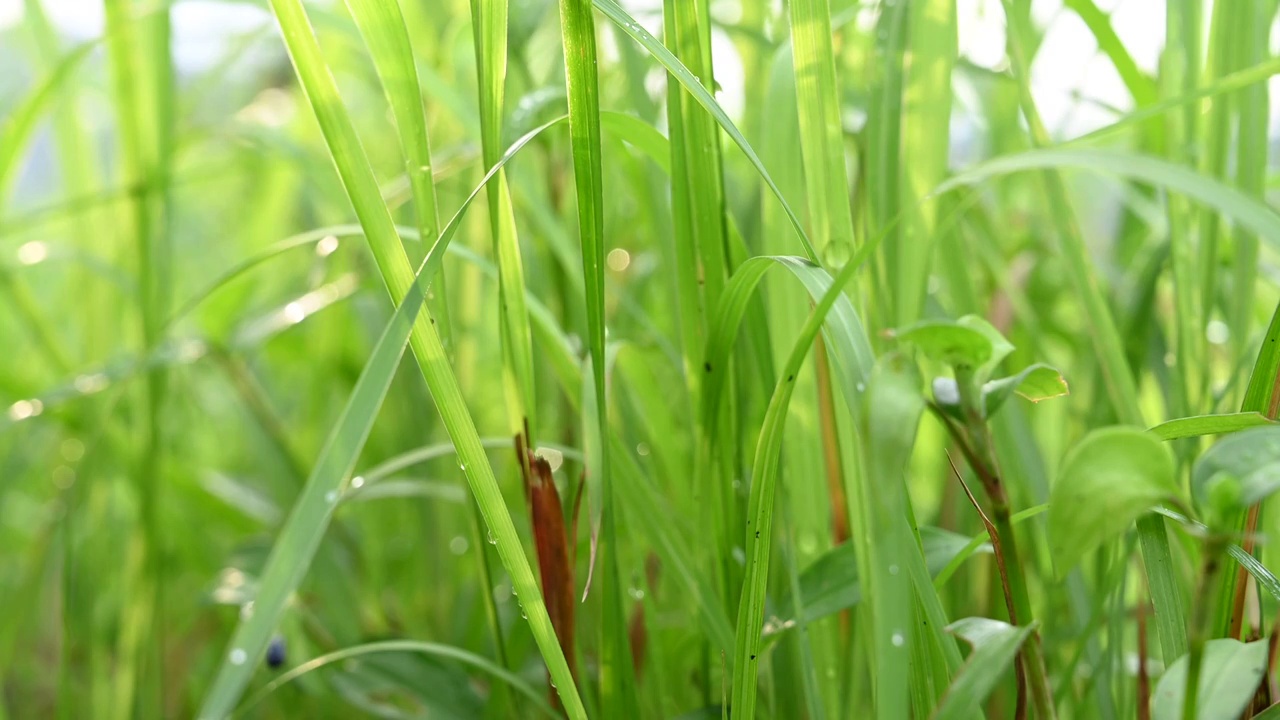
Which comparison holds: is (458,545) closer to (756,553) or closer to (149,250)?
(149,250)

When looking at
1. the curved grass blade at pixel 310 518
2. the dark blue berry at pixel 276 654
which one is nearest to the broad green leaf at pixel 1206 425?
the curved grass blade at pixel 310 518

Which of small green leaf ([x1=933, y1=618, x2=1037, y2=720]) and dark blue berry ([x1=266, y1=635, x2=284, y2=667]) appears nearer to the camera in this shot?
small green leaf ([x1=933, y1=618, x2=1037, y2=720])

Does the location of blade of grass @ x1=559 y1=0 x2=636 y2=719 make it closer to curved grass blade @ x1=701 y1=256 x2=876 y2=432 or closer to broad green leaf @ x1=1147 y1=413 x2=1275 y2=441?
curved grass blade @ x1=701 y1=256 x2=876 y2=432

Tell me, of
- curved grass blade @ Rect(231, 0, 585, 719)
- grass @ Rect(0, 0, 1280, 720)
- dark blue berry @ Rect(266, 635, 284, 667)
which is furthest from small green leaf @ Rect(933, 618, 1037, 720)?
dark blue berry @ Rect(266, 635, 284, 667)

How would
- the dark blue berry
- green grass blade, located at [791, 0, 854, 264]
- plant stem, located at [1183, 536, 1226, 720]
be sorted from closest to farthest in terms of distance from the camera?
plant stem, located at [1183, 536, 1226, 720], green grass blade, located at [791, 0, 854, 264], the dark blue berry

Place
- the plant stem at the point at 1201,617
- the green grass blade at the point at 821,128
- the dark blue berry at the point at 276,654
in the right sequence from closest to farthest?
the plant stem at the point at 1201,617
the green grass blade at the point at 821,128
the dark blue berry at the point at 276,654

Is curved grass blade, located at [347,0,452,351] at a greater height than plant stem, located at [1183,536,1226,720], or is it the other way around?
curved grass blade, located at [347,0,452,351]

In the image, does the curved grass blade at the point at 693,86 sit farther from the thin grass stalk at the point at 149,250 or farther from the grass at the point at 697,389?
the thin grass stalk at the point at 149,250
